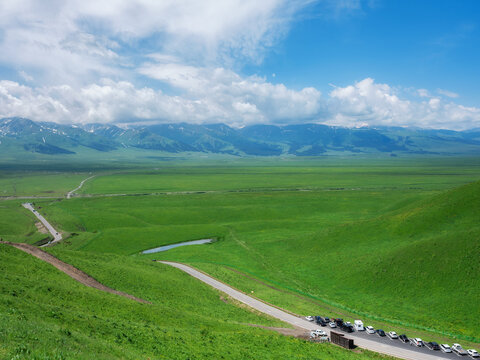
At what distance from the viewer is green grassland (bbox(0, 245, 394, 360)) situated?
927 inches

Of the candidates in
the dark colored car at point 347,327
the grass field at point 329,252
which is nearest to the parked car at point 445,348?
the grass field at point 329,252

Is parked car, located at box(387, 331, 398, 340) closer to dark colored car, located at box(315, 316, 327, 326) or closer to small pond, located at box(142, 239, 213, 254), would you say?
dark colored car, located at box(315, 316, 327, 326)

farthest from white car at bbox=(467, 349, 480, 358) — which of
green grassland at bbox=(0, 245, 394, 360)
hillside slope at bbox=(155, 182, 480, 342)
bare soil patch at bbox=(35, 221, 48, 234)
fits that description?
bare soil patch at bbox=(35, 221, 48, 234)

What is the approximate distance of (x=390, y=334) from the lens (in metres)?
44.3

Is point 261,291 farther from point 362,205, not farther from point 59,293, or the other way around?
point 362,205

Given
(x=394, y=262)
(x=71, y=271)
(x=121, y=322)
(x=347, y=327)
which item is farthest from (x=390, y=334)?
(x=71, y=271)

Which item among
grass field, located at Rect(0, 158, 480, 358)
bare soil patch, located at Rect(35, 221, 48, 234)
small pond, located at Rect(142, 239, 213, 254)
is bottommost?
small pond, located at Rect(142, 239, 213, 254)

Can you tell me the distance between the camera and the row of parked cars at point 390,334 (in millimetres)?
39719

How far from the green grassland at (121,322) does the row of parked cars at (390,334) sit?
6663mm

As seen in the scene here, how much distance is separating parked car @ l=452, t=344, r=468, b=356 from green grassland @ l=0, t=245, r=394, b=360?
1037cm

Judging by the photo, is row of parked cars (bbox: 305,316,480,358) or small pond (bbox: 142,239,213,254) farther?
small pond (bbox: 142,239,213,254)

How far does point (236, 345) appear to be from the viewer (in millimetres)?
35125

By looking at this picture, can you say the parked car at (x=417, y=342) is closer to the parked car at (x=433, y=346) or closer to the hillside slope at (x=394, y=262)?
the parked car at (x=433, y=346)

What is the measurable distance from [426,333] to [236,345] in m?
31.4
